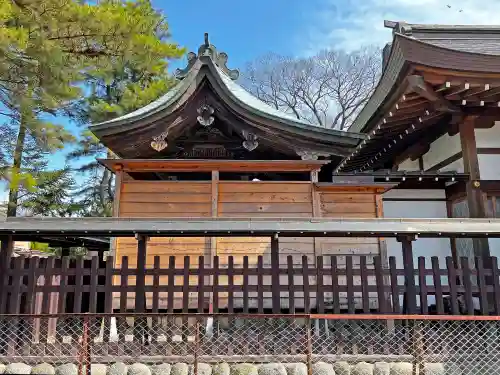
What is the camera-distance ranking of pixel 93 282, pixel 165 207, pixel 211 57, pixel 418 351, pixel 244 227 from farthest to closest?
pixel 211 57 < pixel 165 207 < pixel 93 282 < pixel 244 227 < pixel 418 351

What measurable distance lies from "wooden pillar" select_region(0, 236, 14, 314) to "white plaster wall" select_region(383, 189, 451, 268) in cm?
681

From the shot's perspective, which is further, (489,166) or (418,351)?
(489,166)

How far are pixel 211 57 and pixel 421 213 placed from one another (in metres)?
5.41

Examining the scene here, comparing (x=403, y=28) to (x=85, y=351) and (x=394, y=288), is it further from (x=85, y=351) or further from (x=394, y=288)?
(x=85, y=351)

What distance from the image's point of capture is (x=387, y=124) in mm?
7832

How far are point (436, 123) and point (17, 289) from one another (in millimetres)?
7475

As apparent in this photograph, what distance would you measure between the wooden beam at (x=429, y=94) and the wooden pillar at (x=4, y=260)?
6158 mm

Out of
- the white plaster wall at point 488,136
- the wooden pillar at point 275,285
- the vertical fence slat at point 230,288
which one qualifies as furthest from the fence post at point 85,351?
the white plaster wall at point 488,136

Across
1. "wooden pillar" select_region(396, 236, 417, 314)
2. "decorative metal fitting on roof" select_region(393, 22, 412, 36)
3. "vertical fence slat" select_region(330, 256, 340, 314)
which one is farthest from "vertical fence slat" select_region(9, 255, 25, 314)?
"decorative metal fitting on roof" select_region(393, 22, 412, 36)

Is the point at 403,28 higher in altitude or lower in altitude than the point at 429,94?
higher

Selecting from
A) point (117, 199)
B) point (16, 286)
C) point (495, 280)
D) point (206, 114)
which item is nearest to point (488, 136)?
point (495, 280)

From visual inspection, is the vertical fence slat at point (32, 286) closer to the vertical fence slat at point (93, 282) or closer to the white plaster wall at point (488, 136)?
the vertical fence slat at point (93, 282)

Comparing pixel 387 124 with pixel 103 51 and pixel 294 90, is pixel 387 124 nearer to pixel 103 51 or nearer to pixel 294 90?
pixel 103 51

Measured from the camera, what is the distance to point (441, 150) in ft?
27.3
